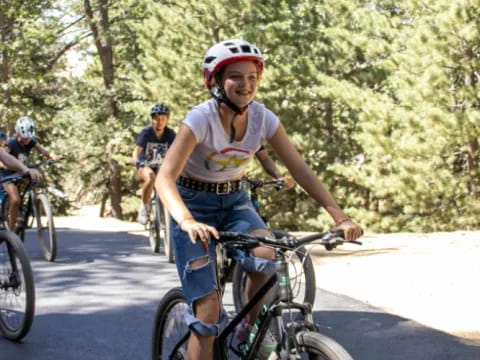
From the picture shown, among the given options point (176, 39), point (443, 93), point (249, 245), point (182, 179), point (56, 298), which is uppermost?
point (176, 39)

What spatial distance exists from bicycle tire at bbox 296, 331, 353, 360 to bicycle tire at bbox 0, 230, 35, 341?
121 inches

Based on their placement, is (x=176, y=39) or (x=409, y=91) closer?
→ (x=409, y=91)

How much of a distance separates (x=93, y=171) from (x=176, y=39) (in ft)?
29.9

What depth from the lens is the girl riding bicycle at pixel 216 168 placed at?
11.4 feet

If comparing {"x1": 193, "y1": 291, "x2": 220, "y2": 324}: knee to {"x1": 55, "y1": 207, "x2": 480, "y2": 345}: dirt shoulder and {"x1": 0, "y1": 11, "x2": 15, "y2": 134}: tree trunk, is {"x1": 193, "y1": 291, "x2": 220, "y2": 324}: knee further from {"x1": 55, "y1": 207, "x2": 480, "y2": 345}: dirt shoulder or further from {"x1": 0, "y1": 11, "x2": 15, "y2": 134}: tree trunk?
{"x1": 0, "y1": 11, "x2": 15, "y2": 134}: tree trunk

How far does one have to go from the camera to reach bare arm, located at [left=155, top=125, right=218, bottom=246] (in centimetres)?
328

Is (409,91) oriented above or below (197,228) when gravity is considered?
above

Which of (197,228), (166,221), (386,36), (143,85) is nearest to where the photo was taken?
(197,228)

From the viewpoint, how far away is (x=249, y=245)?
313 centimetres

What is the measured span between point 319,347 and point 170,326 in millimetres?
1491

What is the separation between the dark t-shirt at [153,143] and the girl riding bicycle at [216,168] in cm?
593

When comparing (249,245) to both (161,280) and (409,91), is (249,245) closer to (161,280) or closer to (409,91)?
(161,280)

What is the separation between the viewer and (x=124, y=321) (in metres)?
6.46

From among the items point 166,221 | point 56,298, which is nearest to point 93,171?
point 166,221
